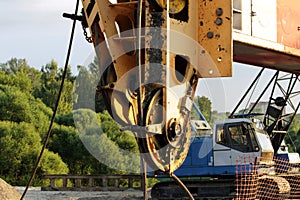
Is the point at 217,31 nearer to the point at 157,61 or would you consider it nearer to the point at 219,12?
the point at 219,12

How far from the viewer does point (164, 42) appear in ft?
22.7

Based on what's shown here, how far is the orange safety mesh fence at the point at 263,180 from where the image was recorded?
17.6m

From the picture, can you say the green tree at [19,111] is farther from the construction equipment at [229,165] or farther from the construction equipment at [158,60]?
the construction equipment at [158,60]

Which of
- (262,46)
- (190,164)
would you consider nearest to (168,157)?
(262,46)

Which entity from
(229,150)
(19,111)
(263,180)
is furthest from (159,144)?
(19,111)

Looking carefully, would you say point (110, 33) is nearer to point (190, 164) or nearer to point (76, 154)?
point (190, 164)

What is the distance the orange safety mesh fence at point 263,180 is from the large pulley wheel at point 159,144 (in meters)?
10.0

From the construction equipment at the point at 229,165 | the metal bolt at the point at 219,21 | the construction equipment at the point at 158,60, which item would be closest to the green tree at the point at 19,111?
the construction equipment at the point at 229,165

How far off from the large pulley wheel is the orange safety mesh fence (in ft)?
32.9

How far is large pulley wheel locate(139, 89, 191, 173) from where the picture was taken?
22.4 feet

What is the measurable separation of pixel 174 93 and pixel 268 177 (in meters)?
12.1

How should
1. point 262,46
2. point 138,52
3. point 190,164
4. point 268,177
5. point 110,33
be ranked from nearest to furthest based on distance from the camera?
point 138,52 < point 110,33 < point 262,46 < point 268,177 < point 190,164

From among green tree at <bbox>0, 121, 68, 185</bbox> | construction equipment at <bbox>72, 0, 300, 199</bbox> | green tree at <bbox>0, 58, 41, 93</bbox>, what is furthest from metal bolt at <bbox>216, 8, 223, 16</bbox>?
green tree at <bbox>0, 58, 41, 93</bbox>

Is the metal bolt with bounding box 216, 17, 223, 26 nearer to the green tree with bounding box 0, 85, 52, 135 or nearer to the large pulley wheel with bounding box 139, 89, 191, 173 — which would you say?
the large pulley wheel with bounding box 139, 89, 191, 173
